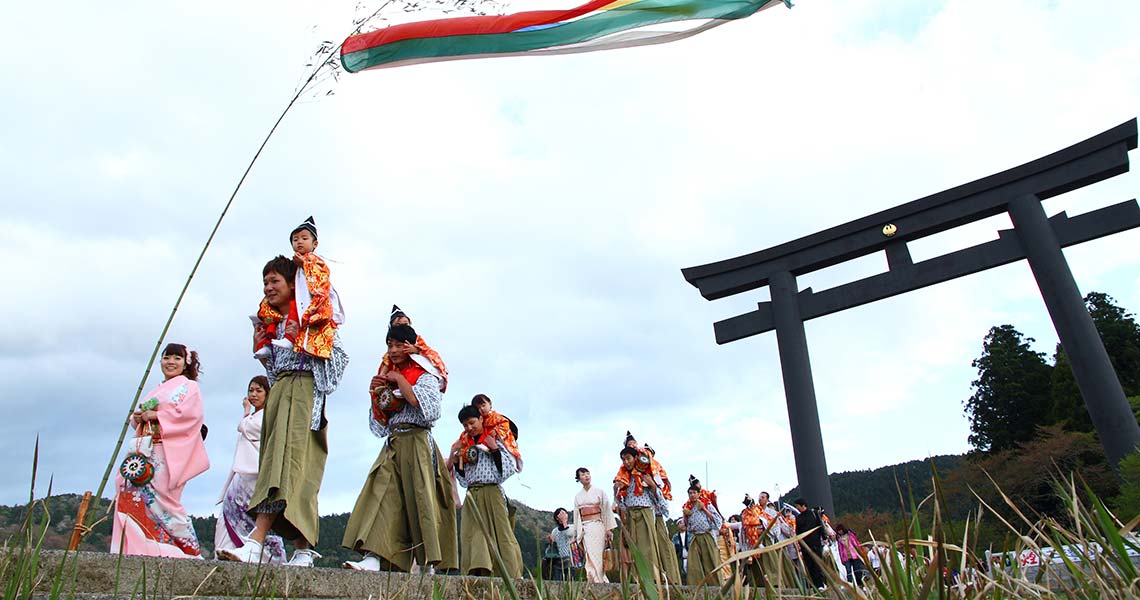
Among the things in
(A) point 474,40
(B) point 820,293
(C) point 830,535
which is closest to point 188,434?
(A) point 474,40

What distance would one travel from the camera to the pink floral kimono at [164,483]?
5039 millimetres

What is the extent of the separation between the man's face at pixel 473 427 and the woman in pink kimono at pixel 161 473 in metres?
1.89

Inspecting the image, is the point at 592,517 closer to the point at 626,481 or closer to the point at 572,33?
the point at 626,481

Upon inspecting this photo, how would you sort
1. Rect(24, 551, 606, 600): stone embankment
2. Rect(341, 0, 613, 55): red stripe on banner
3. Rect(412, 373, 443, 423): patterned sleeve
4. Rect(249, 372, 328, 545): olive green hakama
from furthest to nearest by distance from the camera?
Rect(341, 0, 613, 55): red stripe on banner
Rect(412, 373, 443, 423): patterned sleeve
Rect(249, 372, 328, 545): olive green hakama
Rect(24, 551, 606, 600): stone embankment

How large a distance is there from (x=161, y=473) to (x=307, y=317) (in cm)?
172

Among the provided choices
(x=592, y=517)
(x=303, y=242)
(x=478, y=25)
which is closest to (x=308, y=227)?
(x=303, y=242)

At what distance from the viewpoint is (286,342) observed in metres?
4.39

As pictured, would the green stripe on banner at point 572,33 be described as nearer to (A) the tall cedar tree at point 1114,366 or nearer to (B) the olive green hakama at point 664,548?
(B) the olive green hakama at point 664,548

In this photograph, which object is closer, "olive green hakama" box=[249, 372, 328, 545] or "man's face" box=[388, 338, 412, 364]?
"olive green hakama" box=[249, 372, 328, 545]

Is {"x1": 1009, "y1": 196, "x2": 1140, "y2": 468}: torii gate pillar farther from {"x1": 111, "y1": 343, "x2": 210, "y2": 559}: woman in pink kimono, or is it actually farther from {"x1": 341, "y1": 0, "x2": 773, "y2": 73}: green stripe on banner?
{"x1": 111, "y1": 343, "x2": 210, "y2": 559}: woman in pink kimono

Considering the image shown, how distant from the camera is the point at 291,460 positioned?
414 centimetres

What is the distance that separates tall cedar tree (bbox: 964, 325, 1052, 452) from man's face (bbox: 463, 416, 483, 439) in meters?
29.9

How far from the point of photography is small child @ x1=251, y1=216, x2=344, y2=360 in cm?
439

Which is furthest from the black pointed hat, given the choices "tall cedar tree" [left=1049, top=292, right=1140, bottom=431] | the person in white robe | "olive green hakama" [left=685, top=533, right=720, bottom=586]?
"tall cedar tree" [left=1049, top=292, right=1140, bottom=431]
